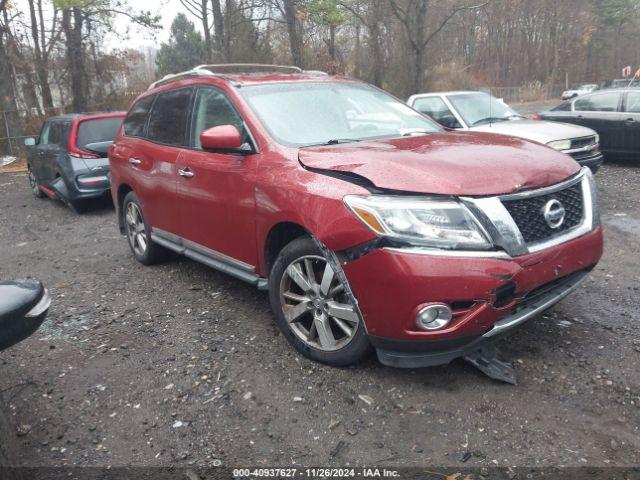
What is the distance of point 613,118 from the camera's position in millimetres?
10070

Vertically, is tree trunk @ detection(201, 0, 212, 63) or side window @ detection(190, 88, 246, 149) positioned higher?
tree trunk @ detection(201, 0, 212, 63)

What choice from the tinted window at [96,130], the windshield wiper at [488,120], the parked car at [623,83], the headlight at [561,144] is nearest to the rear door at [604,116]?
the parked car at [623,83]

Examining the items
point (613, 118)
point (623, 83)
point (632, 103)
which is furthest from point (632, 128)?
point (623, 83)

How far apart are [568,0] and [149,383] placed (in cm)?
5054

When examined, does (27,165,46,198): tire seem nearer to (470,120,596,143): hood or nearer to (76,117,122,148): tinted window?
(76,117,122,148): tinted window

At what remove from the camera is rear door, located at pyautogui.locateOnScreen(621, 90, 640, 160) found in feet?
32.2

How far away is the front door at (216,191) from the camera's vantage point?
3.68m

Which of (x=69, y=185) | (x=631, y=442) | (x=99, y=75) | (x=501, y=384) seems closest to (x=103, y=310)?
(x=501, y=384)

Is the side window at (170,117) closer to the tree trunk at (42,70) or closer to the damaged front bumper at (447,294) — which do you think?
the damaged front bumper at (447,294)

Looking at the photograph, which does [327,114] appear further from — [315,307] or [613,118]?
[613,118]

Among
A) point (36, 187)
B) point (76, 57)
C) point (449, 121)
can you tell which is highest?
point (76, 57)

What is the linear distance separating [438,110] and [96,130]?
573 centimetres

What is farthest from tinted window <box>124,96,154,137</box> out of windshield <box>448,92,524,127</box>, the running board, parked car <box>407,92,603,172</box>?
windshield <box>448,92,524,127</box>

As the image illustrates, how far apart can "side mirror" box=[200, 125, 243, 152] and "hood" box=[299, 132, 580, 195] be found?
502 millimetres
